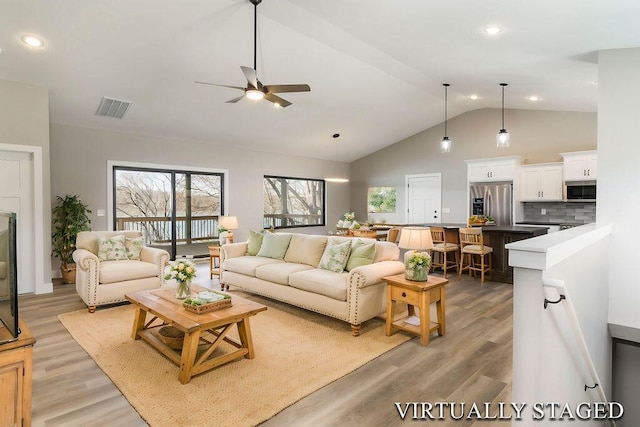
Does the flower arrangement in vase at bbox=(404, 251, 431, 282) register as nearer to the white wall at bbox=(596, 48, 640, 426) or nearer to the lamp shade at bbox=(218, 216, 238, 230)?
the white wall at bbox=(596, 48, 640, 426)

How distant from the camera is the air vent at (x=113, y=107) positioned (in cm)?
557

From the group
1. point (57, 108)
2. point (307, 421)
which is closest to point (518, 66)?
point (307, 421)

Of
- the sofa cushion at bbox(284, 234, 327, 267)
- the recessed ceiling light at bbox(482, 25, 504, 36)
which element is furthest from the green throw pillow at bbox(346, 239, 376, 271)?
the recessed ceiling light at bbox(482, 25, 504, 36)

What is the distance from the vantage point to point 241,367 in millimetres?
2914

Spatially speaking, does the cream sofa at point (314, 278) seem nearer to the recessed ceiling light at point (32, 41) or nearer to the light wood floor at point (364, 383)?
the light wood floor at point (364, 383)

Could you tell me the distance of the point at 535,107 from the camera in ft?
24.1

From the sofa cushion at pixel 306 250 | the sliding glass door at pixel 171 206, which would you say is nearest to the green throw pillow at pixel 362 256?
the sofa cushion at pixel 306 250

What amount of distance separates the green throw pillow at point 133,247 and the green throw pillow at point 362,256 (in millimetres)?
3098

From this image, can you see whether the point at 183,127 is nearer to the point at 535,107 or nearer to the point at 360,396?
the point at 360,396

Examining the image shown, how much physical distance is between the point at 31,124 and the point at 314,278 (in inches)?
182

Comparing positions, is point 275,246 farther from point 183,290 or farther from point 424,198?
point 424,198

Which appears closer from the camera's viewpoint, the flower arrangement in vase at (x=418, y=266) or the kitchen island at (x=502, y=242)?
the flower arrangement in vase at (x=418, y=266)

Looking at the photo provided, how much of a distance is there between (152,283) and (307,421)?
133 inches

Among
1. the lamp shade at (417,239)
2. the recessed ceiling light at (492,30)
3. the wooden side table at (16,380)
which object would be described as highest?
the recessed ceiling light at (492,30)
